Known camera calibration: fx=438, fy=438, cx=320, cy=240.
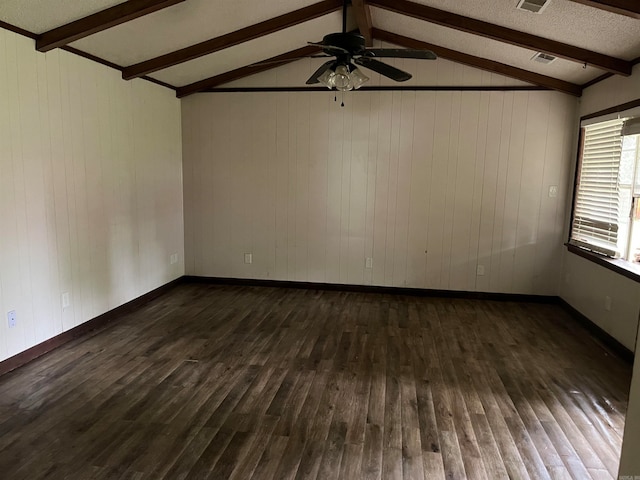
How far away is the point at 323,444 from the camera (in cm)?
240

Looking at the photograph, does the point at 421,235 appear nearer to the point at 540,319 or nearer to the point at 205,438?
the point at 540,319

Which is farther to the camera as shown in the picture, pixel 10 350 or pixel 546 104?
pixel 546 104

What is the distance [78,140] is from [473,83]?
162 inches

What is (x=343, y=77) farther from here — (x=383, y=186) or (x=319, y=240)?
(x=319, y=240)

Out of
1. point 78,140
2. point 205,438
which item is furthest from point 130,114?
point 205,438

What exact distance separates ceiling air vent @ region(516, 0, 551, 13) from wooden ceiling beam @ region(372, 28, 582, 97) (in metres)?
1.57

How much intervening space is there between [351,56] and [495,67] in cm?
244

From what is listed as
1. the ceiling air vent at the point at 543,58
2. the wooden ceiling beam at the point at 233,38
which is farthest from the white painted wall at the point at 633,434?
the wooden ceiling beam at the point at 233,38

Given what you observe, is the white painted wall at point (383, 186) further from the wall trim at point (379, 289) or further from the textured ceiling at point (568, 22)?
the textured ceiling at point (568, 22)

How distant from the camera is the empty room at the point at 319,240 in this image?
8.22 ft

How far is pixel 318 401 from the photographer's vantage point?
9.35ft

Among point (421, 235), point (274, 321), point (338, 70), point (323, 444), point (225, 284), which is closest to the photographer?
point (323, 444)

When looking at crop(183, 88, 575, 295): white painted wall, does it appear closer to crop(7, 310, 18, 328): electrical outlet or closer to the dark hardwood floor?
the dark hardwood floor

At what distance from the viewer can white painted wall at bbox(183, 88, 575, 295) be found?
16.4ft
